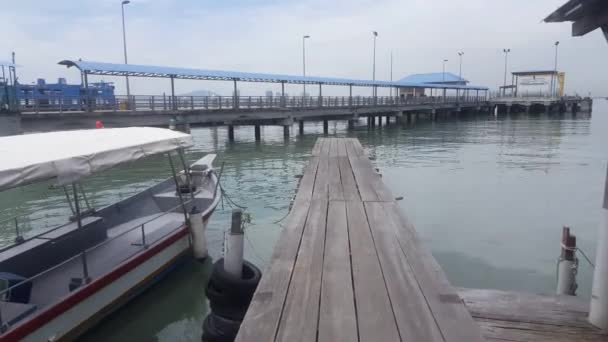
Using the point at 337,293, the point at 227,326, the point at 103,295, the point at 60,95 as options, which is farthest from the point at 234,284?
the point at 60,95

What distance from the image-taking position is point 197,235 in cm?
859

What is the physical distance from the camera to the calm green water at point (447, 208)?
761 centimetres

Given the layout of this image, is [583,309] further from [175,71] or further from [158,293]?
[175,71]

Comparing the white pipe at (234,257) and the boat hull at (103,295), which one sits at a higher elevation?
the white pipe at (234,257)

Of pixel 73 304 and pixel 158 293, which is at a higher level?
pixel 73 304

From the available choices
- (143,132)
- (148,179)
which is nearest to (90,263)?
(143,132)

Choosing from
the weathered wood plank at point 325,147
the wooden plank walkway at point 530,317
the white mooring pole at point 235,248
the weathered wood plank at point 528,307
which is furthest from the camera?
the weathered wood plank at point 325,147

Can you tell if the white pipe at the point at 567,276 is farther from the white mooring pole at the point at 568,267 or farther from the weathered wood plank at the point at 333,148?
the weathered wood plank at the point at 333,148

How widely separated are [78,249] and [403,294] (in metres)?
5.99

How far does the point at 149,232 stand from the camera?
848 centimetres

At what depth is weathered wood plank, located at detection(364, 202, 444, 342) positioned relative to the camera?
2.97 meters

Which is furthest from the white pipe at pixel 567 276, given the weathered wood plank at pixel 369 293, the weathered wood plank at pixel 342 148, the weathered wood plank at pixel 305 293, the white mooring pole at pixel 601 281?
the weathered wood plank at pixel 342 148

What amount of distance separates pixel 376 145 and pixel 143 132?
25.6m

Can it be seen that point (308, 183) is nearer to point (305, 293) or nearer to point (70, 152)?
point (70, 152)
